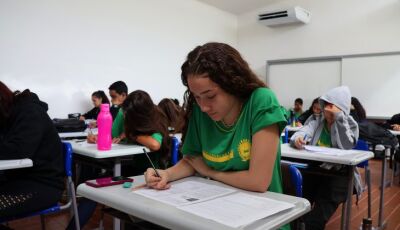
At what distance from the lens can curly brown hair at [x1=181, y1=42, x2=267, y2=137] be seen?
42.8 inches

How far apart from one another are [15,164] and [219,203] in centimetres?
108

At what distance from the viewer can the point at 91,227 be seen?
2.65m

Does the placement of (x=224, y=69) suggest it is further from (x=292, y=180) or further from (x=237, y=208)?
(x=292, y=180)

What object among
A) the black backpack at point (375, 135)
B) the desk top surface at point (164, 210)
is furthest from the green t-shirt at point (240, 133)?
the black backpack at point (375, 135)

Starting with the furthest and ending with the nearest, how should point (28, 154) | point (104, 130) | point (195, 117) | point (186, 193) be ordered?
point (104, 130) < point (28, 154) < point (195, 117) < point (186, 193)

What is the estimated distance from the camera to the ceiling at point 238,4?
7.59 m

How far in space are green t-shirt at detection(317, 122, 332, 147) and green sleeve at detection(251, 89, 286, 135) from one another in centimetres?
154

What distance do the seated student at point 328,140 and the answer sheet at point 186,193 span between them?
1.08m

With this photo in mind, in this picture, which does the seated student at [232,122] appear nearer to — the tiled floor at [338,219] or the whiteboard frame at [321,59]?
the tiled floor at [338,219]

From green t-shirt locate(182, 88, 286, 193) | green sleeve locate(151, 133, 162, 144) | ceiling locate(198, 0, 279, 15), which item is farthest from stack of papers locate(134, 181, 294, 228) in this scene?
ceiling locate(198, 0, 279, 15)

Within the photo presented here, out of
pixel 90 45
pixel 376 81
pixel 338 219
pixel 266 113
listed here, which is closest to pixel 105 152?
pixel 266 113

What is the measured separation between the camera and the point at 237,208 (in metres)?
0.85

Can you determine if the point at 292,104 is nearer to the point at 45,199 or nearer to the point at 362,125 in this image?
the point at 362,125

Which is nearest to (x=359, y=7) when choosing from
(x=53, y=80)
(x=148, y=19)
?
(x=148, y=19)
